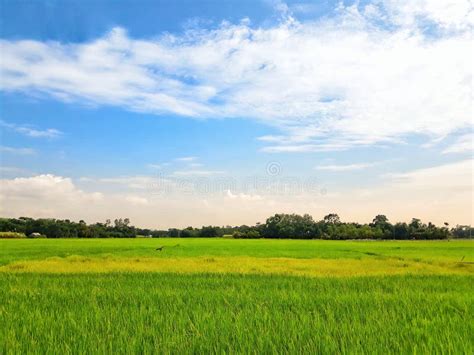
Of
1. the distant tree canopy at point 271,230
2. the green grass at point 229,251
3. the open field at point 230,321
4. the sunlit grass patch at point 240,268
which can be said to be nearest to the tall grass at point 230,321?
the open field at point 230,321

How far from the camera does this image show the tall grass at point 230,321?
13.5ft

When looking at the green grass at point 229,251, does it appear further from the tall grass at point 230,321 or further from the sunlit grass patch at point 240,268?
the tall grass at point 230,321

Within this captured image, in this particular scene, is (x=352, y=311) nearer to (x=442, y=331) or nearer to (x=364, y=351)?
(x=442, y=331)

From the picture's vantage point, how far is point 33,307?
6625 mm

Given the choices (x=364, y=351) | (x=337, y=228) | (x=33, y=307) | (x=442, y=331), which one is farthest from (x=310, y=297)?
(x=337, y=228)

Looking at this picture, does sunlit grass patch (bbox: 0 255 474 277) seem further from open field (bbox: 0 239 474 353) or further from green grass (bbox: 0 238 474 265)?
open field (bbox: 0 239 474 353)

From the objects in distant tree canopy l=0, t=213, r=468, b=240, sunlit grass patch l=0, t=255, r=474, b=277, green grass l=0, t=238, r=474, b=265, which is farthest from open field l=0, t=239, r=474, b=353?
distant tree canopy l=0, t=213, r=468, b=240

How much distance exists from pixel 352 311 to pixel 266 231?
292 ft

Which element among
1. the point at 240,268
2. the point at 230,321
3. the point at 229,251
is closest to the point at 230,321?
the point at 230,321

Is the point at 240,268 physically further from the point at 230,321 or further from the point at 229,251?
→ the point at 229,251

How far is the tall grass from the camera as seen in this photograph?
4.11m

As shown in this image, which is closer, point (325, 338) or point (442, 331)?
point (325, 338)

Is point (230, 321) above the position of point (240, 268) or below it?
above

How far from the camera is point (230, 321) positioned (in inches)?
202
